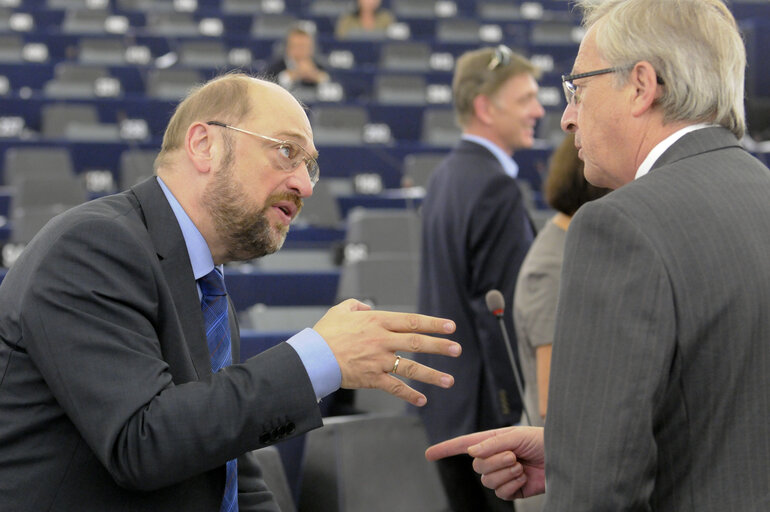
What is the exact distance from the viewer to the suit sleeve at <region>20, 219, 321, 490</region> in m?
1.35

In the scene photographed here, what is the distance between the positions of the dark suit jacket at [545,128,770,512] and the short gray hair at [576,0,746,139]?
0.47 feet

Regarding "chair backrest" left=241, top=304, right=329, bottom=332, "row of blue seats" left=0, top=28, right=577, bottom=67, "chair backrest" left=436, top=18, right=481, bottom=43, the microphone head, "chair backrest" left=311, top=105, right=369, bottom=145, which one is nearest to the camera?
the microphone head

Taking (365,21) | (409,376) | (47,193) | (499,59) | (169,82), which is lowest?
(47,193)

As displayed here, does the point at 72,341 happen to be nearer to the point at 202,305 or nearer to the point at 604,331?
the point at 202,305

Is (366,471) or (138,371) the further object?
(366,471)

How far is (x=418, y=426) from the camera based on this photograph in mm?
2783

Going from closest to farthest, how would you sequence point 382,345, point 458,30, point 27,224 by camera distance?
point 382,345, point 27,224, point 458,30

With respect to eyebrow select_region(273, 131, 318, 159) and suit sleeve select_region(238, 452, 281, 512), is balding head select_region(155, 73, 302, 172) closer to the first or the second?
eyebrow select_region(273, 131, 318, 159)

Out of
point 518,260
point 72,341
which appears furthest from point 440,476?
point 72,341

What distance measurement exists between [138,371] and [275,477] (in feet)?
3.54

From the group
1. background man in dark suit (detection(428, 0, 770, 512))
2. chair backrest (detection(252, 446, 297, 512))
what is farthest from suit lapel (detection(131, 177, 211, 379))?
chair backrest (detection(252, 446, 297, 512))

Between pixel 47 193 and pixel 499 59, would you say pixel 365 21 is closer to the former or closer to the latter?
pixel 47 193

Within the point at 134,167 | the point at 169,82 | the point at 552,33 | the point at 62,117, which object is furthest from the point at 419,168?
the point at 552,33

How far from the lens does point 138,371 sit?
138 cm
